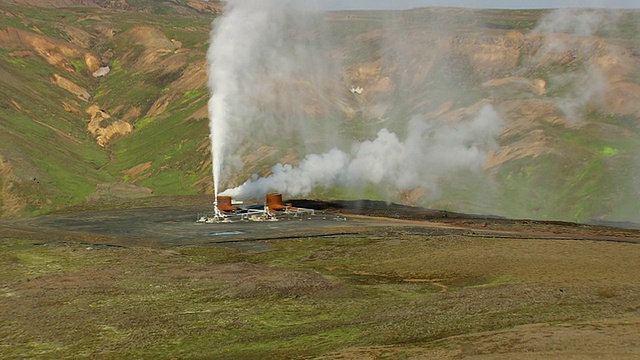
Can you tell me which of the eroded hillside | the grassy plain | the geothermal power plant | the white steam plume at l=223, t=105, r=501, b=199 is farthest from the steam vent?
the eroded hillside

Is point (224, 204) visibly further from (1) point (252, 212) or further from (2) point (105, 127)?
(2) point (105, 127)

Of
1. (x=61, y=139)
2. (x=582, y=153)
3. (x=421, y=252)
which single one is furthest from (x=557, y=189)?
(x=61, y=139)

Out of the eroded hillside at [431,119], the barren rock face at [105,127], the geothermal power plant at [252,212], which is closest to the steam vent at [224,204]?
the geothermal power plant at [252,212]

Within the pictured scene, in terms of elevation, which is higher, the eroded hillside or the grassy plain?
the eroded hillside

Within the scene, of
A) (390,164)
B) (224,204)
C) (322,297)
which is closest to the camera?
(322,297)

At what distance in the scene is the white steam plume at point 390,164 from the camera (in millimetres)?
120812

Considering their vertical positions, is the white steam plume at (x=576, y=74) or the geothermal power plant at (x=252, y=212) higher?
the white steam plume at (x=576, y=74)

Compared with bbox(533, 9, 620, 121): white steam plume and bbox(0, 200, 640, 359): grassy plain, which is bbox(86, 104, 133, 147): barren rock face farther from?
bbox(533, 9, 620, 121): white steam plume

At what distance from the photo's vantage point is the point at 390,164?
415 feet

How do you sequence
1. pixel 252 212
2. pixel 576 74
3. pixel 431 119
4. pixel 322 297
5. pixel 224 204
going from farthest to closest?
1. pixel 576 74
2. pixel 431 119
3. pixel 252 212
4. pixel 224 204
5. pixel 322 297

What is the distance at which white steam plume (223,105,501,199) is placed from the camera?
120812mm

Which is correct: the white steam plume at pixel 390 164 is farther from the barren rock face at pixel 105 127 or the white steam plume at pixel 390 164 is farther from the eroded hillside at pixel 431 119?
the barren rock face at pixel 105 127

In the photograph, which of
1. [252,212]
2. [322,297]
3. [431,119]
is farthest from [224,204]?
[431,119]

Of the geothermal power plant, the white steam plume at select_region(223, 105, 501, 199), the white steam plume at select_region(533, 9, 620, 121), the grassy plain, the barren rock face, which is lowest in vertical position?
the grassy plain
